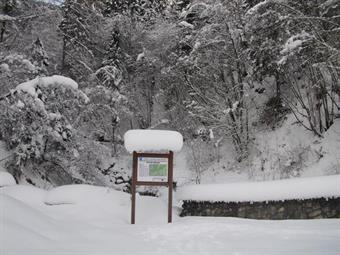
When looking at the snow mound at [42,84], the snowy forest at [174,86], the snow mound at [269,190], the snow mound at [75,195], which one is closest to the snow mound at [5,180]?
the snow mound at [75,195]

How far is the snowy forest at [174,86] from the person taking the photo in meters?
10.4

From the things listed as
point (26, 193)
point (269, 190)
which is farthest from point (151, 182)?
point (26, 193)

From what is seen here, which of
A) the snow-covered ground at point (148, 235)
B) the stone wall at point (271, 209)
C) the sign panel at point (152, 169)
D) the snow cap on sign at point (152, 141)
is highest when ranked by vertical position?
the snow cap on sign at point (152, 141)

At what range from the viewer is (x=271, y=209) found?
7562mm

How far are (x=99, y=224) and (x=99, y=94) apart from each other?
871 cm

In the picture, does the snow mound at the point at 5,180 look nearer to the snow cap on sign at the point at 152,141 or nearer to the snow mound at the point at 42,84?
the snow mound at the point at 42,84

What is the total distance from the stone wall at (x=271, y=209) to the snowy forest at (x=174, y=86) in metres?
3.59

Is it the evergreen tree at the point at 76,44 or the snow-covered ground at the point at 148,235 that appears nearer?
the snow-covered ground at the point at 148,235

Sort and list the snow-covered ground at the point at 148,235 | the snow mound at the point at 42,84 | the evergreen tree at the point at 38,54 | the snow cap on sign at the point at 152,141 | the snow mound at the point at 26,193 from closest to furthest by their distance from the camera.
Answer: the snow-covered ground at the point at 148,235, the snow cap on sign at the point at 152,141, the snow mound at the point at 26,193, the snow mound at the point at 42,84, the evergreen tree at the point at 38,54

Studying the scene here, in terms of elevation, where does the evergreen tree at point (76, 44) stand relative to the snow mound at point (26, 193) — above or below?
above

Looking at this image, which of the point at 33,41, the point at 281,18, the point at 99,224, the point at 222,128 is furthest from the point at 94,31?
the point at 99,224

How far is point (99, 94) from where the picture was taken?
584 inches

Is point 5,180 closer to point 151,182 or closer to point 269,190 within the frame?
point 151,182

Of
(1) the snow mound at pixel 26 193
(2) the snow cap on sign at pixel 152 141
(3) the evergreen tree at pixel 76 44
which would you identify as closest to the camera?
(2) the snow cap on sign at pixel 152 141
